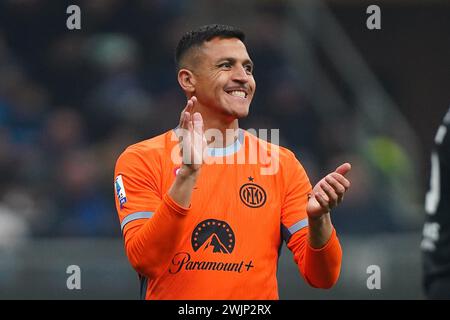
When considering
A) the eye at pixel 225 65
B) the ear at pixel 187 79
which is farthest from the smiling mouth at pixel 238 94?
the ear at pixel 187 79

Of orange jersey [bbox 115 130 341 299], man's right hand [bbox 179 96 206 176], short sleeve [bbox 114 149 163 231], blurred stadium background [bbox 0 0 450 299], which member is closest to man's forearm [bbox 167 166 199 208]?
man's right hand [bbox 179 96 206 176]

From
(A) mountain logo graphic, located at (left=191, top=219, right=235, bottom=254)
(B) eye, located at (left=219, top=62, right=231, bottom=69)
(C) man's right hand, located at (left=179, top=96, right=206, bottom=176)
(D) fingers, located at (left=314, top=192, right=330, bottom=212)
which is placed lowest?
(A) mountain logo graphic, located at (left=191, top=219, right=235, bottom=254)

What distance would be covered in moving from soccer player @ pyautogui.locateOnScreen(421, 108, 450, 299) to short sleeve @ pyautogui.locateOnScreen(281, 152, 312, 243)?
0.72 metres

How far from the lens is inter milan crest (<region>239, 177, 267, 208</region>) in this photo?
16.7ft

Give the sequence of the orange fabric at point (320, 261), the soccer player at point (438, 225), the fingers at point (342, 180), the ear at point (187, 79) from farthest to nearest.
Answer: the ear at point (187, 79)
the orange fabric at point (320, 261)
the fingers at point (342, 180)
the soccer player at point (438, 225)

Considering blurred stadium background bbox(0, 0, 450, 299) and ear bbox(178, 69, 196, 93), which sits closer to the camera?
ear bbox(178, 69, 196, 93)

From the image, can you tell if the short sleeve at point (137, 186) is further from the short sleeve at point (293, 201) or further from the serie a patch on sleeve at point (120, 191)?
the short sleeve at point (293, 201)

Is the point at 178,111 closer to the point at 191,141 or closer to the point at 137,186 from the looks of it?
the point at 137,186

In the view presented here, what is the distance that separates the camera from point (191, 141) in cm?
471

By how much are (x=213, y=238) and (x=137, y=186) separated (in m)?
0.44

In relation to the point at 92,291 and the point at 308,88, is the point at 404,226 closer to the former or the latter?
the point at 308,88

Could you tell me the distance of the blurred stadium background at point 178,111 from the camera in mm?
9242

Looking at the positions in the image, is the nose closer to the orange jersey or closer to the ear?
the ear
